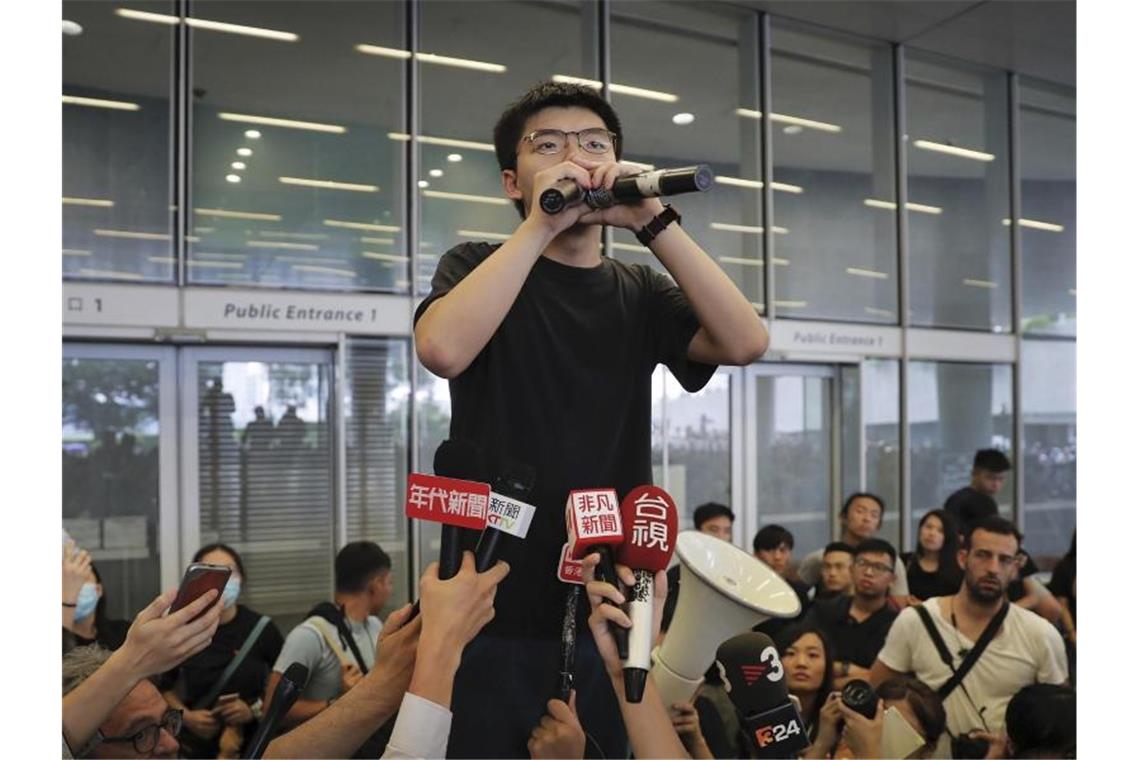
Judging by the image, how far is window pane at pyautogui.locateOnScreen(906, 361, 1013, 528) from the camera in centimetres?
827

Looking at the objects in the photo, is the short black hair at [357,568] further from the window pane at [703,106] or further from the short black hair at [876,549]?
the window pane at [703,106]

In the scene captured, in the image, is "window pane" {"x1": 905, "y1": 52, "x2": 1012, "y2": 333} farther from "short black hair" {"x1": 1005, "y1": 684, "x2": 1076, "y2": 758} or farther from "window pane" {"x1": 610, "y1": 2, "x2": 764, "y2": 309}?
"short black hair" {"x1": 1005, "y1": 684, "x2": 1076, "y2": 758}

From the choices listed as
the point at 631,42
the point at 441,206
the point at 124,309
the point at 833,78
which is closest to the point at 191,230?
the point at 124,309

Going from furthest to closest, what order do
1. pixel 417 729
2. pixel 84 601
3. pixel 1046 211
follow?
pixel 1046 211 → pixel 84 601 → pixel 417 729

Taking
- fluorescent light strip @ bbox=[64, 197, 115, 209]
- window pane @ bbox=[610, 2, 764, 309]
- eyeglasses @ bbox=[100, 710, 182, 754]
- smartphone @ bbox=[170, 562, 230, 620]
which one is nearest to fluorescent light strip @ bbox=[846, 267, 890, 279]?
window pane @ bbox=[610, 2, 764, 309]

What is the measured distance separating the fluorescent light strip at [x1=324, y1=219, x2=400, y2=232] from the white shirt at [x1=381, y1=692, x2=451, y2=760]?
5.42 m

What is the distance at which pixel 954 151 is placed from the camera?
8.57 metres

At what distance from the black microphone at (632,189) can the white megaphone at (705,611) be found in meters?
0.49

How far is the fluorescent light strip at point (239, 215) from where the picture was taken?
5.97 meters

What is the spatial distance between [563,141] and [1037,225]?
8694mm

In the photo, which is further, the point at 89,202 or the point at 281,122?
the point at 281,122

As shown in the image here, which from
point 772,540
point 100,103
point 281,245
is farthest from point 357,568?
point 100,103

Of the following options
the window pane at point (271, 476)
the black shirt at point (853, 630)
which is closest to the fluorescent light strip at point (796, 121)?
the window pane at point (271, 476)

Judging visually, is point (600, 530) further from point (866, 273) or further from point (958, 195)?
point (958, 195)
